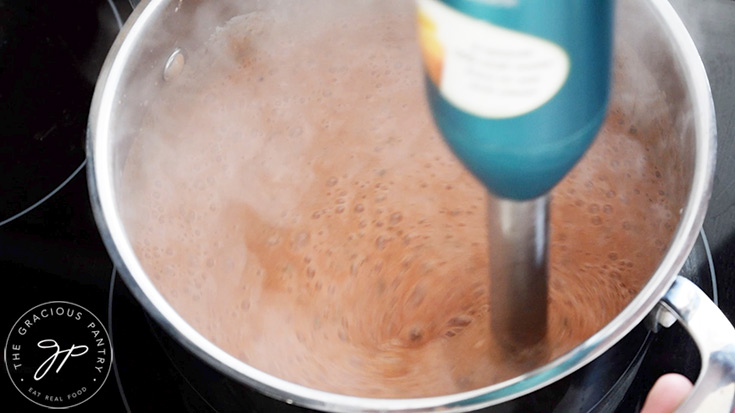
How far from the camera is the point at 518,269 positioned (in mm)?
595

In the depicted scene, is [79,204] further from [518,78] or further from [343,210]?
[518,78]

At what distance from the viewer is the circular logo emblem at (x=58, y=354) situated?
825mm

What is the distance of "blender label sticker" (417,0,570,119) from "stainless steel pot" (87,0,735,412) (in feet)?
0.68

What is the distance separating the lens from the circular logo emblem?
0.83m

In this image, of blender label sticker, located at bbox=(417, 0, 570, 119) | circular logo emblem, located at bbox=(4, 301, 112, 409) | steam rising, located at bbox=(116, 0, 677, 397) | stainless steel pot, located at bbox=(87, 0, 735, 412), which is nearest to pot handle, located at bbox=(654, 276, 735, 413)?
stainless steel pot, located at bbox=(87, 0, 735, 412)

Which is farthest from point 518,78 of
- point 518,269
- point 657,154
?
point 657,154

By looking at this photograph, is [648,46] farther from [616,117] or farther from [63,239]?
[63,239]

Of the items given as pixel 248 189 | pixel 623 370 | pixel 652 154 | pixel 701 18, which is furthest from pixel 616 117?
pixel 248 189

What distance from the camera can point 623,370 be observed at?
0.71 meters

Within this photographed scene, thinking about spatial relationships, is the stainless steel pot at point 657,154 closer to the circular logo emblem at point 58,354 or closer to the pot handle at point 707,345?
the pot handle at point 707,345

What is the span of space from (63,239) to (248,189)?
7.9 inches

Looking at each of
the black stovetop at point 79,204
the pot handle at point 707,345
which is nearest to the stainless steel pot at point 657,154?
the pot handle at point 707,345

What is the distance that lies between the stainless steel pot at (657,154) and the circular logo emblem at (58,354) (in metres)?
0.18

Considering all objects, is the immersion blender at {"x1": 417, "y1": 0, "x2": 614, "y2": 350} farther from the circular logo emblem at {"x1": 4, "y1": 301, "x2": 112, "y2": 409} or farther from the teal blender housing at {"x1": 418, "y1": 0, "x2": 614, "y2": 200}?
the circular logo emblem at {"x1": 4, "y1": 301, "x2": 112, "y2": 409}
